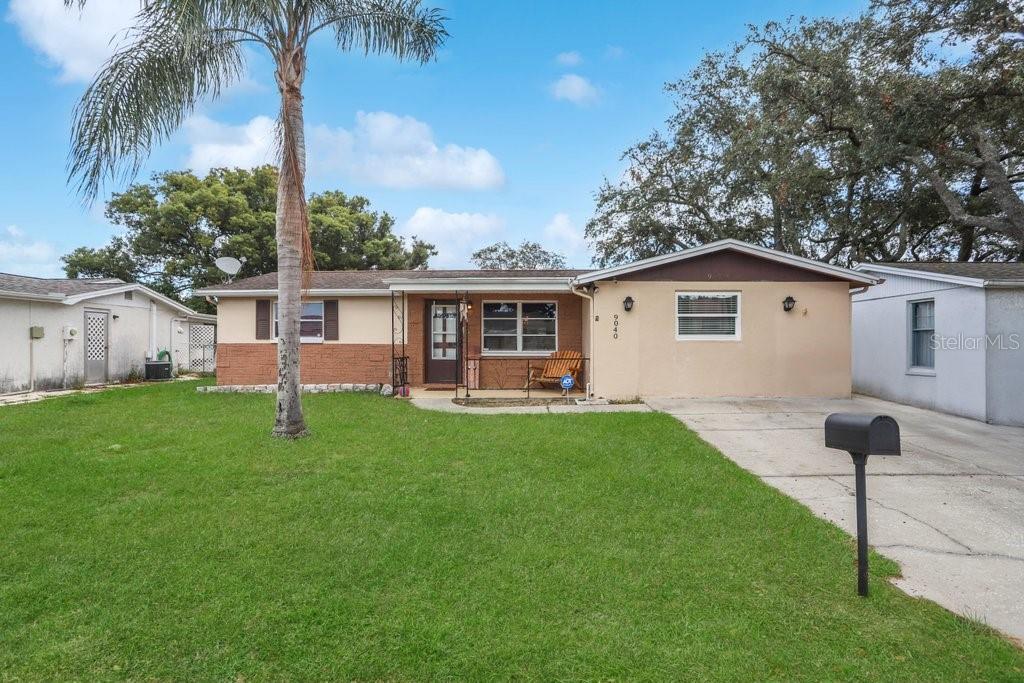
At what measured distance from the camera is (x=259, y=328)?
12.8m

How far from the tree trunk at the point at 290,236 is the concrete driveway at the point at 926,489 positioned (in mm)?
5713

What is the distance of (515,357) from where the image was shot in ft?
41.0

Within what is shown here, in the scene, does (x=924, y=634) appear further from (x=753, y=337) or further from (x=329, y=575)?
(x=753, y=337)

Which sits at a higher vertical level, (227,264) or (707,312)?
(227,264)

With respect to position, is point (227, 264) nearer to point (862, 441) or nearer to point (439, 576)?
point (439, 576)

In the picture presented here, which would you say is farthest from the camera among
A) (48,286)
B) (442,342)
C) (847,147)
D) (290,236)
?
(847,147)

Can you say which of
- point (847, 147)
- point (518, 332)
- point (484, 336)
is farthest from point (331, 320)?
point (847, 147)

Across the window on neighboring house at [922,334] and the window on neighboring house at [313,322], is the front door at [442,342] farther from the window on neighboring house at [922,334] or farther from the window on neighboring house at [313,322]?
the window on neighboring house at [922,334]

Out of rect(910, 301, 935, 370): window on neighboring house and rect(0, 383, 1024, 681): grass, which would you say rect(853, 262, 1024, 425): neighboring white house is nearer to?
rect(910, 301, 935, 370): window on neighboring house

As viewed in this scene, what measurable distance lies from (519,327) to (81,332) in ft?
39.0

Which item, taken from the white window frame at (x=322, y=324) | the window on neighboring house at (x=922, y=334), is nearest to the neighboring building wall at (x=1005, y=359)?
the window on neighboring house at (x=922, y=334)

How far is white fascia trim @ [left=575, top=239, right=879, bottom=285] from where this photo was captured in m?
10.2

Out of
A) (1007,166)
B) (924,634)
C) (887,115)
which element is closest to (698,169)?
(1007,166)

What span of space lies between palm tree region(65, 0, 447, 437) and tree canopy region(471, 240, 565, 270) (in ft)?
95.6
